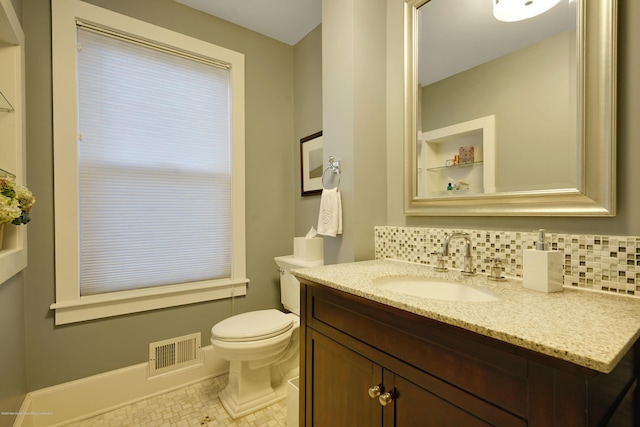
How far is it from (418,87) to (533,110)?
0.52 metres

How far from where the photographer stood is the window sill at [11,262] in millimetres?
1078

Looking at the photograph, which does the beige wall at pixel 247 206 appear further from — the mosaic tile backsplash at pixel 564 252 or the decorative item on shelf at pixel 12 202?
the mosaic tile backsplash at pixel 564 252

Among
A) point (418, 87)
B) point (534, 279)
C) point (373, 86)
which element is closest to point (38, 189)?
point (373, 86)

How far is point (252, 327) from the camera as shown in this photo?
161cm

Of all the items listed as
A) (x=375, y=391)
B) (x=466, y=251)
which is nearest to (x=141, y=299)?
(x=375, y=391)

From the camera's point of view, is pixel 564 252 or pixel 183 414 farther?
pixel 183 414

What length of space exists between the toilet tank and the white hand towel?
369 mm

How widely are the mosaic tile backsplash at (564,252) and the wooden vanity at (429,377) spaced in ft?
0.62

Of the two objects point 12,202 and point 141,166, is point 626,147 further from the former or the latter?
point 141,166

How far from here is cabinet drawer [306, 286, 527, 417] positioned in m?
0.58

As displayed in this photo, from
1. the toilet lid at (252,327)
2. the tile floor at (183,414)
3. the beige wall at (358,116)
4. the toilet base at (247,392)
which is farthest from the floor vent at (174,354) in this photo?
the beige wall at (358,116)

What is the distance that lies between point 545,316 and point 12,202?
1740 mm

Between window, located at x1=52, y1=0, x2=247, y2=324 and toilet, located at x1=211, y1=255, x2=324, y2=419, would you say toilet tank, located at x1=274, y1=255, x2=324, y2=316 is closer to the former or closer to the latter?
toilet, located at x1=211, y1=255, x2=324, y2=419

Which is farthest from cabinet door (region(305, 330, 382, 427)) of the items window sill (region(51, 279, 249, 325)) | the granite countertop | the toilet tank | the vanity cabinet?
window sill (region(51, 279, 249, 325))
